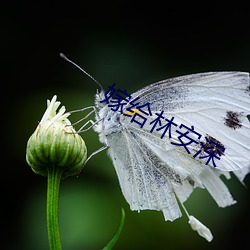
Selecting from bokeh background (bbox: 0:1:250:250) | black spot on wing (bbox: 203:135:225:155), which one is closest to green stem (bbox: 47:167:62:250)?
black spot on wing (bbox: 203:135:225:155)

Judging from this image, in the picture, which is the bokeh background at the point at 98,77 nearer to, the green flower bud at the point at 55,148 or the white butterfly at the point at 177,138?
the white butterfly at the point at 177,138

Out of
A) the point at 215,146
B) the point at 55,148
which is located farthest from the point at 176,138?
the point at 55,148

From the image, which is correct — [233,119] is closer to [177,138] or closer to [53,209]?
[177,138]

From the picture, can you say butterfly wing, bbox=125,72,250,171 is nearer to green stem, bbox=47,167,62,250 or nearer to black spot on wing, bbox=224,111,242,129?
black spot on wing, bbox=224,111,242,129

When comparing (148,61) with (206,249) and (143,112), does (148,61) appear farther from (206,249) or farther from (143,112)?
(143,112)

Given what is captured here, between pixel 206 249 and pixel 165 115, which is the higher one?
pixel 165 115

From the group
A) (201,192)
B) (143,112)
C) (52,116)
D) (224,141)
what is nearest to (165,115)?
(143,112)

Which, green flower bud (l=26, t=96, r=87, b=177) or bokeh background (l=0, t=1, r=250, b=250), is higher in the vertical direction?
bokeh background (l=0, t=1, r=250, b=250)
